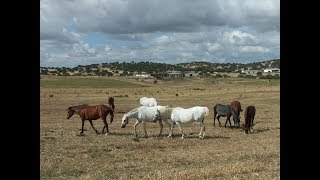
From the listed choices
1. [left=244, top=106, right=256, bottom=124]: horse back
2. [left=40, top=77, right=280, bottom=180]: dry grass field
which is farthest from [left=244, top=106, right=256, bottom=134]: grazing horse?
[left=40, top=77, right=280, bottom=180]: dry grass field

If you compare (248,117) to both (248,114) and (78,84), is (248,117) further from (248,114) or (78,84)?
(78,84)

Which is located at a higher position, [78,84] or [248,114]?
[78,84]

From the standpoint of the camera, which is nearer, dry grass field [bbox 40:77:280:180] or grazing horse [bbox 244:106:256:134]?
dry grass field [bbox 40:77:280:180]

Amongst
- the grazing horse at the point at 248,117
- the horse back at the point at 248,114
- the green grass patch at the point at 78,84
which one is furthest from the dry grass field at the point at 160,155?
the green grass patch at the point at 78,84

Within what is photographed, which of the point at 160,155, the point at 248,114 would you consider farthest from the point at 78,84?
the point at 160,155

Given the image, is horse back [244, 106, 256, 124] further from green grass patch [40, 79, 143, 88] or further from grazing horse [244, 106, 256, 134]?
green grass patch [40, 79, 143, 88]

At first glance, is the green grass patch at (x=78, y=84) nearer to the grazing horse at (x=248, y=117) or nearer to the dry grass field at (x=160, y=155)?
the dry grass field at (x=160, y=155)

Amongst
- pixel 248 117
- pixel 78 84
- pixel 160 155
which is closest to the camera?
pixel 160 155

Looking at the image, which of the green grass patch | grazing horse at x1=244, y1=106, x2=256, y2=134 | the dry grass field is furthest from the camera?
the green grass patch

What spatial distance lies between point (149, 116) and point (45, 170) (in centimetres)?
885

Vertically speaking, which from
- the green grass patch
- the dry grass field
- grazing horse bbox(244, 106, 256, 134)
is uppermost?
the green grass patch

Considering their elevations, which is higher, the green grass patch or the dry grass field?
the green grass patch
